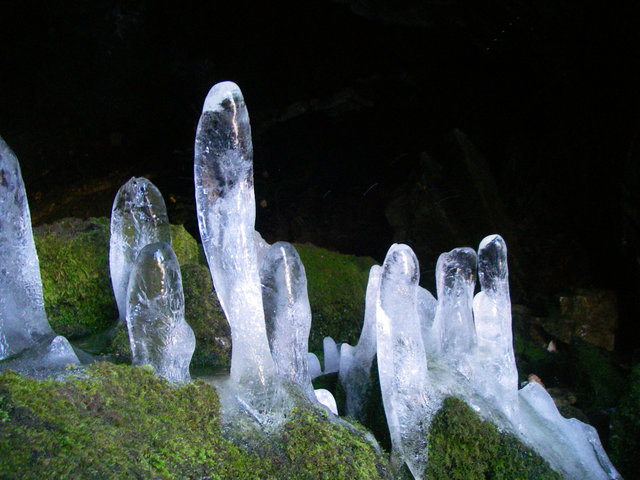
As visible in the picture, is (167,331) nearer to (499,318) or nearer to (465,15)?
(499,318)

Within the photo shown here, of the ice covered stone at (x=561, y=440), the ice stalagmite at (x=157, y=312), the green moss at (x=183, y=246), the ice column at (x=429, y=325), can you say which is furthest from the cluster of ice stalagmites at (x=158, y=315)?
the green moss at (x=183, y=246)

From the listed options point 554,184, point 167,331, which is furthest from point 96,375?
point 554,184

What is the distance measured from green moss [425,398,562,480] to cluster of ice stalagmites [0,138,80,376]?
5.32 feet

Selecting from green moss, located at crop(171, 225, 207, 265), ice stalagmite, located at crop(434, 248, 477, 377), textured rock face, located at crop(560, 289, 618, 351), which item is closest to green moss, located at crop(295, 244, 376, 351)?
green moss, located at crop(171, 225, 207, 265)

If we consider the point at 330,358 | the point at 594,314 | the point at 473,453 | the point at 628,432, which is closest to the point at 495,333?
the point at 473,453

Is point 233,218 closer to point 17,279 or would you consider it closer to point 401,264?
point 401,264

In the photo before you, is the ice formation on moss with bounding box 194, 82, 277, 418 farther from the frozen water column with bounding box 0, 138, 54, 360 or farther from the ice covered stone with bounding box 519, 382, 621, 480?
the ice covered stone with bounding box 519, 382, 621, 480

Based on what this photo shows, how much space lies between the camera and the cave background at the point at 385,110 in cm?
605

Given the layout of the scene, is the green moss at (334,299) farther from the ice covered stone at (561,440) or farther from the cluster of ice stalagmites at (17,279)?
the cluster of ice stalagmites at (17,279)

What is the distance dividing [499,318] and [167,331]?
162cm

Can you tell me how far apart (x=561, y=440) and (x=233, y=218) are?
2.01 metres

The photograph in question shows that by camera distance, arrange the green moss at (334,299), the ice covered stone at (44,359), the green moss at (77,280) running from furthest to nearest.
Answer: the green moss at (334,299) → the green moss at (77,280) → the ice covered stone at (44,359)

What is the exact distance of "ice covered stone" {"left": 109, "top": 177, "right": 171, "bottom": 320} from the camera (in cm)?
287

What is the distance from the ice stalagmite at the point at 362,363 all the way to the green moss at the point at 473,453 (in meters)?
0.49
